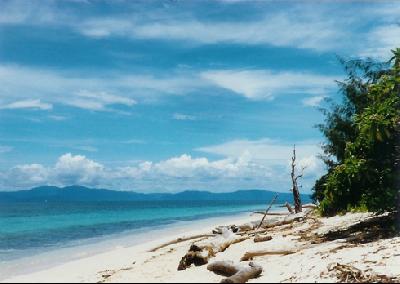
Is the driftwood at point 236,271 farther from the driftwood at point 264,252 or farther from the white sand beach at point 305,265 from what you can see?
the driftwood at point 264,252

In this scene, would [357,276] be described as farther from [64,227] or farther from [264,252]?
[64,227]

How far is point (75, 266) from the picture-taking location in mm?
17672

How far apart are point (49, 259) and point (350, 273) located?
Result: 602 inches

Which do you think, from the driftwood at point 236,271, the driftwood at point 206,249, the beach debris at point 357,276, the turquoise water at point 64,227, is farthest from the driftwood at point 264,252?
the turquoise water at point 64,227

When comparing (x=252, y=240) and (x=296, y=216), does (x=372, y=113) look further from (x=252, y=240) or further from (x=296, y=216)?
(x=296, y=216)

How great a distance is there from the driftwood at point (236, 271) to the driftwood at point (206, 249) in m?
1.95

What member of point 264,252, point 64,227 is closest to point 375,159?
point 264,252

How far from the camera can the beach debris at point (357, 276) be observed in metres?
9.26

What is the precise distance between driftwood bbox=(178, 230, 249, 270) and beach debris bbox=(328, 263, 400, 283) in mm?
3838

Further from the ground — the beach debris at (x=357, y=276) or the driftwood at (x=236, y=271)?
the driftwood at (x=236, y=271)

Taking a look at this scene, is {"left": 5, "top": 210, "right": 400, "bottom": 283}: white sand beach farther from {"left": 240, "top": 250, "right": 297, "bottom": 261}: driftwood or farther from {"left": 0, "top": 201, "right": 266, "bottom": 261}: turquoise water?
{"left": 0, "top": 201, "right": 266, "bottom": 261}: turquoise water

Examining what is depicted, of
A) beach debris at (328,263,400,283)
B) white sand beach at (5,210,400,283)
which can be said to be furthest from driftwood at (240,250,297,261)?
beach debris at (328,263,400,283)

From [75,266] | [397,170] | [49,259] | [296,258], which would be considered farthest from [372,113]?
[49,259]

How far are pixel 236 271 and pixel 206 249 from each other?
252 inches
